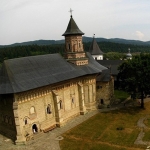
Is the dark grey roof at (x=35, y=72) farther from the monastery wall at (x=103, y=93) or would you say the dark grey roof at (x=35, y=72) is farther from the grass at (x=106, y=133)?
the grass at (x=106, y=133)

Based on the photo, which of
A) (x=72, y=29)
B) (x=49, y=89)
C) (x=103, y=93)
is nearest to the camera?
(x=49, y=89)

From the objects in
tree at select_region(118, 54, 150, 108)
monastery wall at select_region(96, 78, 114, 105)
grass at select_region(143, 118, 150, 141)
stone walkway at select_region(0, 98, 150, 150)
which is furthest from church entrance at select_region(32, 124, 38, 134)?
tree at select_region(118, 54, 150, 108)

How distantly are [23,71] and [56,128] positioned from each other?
370 inches

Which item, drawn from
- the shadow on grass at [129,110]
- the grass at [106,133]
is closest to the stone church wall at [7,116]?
the grass at [106,133]

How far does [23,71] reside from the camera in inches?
1078

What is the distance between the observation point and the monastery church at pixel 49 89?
83.7 feet

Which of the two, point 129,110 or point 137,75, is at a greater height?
point 137,75

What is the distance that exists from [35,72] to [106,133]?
1259 centimetres

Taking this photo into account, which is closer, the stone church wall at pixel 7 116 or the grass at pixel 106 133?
the grass at pixel 106 133

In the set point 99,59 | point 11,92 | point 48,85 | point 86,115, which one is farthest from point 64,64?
point 99,59

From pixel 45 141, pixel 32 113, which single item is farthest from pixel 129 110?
pixel 32 113

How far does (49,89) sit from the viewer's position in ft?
95.7

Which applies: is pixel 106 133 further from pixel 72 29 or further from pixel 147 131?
pixel 72 29

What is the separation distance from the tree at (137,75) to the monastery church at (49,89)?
4.12m
